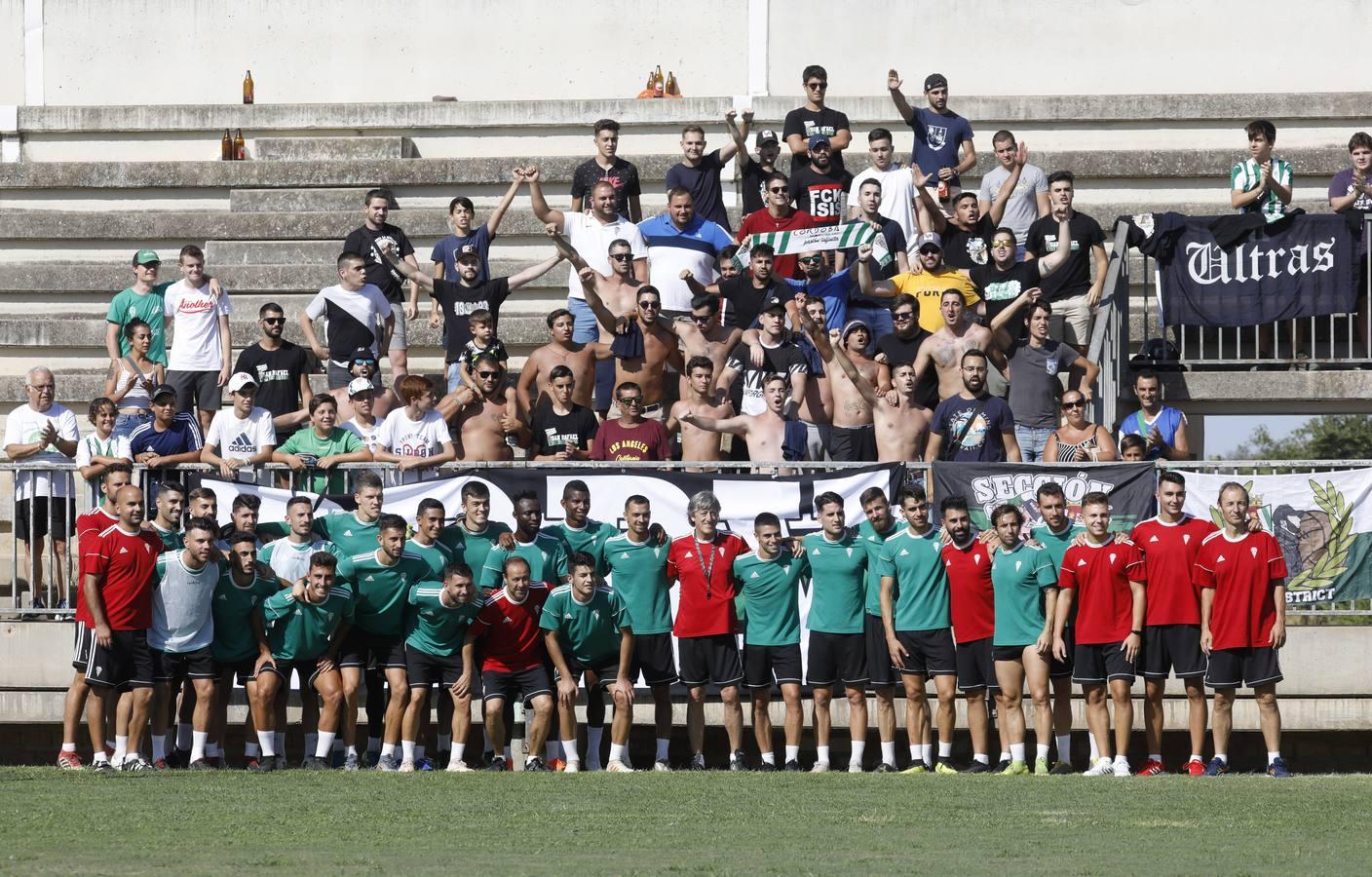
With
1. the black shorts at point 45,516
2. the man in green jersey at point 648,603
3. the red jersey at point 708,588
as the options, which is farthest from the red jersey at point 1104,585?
the black shorts at point 45,516

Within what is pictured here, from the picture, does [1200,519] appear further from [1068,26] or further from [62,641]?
[1068,26]

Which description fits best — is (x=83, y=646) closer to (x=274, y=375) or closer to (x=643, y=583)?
(x=274, y=375)

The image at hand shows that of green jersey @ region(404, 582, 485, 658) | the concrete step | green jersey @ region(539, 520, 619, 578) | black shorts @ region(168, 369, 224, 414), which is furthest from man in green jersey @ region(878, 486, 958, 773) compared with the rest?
Answer: the concrete step

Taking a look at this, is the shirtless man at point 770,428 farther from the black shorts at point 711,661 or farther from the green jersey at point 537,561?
the green jersey at point 537,561

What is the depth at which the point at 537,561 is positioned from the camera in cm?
1255

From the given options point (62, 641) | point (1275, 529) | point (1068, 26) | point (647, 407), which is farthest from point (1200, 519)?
point (1068, 26)

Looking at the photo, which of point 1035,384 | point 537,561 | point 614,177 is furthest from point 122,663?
point 1035,384

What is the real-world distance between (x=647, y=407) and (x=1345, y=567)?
4982 mm

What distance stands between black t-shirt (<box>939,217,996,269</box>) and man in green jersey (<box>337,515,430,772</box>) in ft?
17.8

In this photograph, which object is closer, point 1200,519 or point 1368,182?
point 1200,519

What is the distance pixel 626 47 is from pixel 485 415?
946 centimetres

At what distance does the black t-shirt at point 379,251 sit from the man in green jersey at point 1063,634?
6042mm

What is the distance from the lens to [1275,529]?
12.7 m

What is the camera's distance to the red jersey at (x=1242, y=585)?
11.9 m
